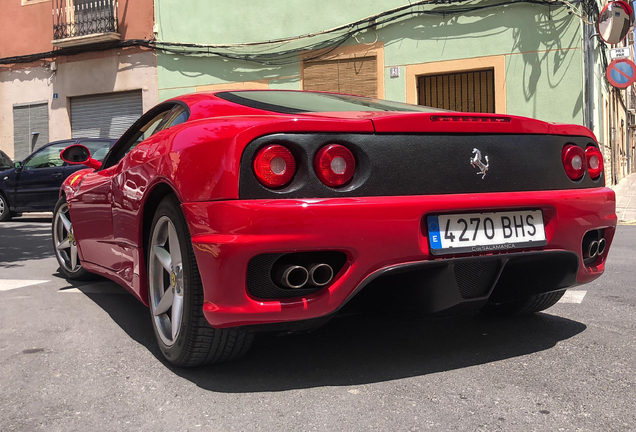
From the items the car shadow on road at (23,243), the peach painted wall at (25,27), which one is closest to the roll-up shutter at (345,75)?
the car shadow on road at (23,243)

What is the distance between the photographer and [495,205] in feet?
8.63

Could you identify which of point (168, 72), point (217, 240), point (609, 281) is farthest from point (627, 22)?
point (217, 240)

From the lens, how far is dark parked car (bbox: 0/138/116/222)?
11.7 m

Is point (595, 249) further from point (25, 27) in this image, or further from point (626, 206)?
point (25, 27)

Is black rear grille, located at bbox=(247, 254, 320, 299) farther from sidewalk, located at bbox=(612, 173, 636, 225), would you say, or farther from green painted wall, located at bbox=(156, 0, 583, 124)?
green painted wall, located at bbox=(156, 0, 583, 124)

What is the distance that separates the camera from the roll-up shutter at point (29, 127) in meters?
18.3

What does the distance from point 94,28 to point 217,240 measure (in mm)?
16370

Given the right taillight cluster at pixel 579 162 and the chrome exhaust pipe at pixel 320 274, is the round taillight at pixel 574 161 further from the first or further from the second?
the chrome exhaust pipe at pixel 320 274

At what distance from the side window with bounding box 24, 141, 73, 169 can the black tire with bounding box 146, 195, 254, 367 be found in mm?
9603

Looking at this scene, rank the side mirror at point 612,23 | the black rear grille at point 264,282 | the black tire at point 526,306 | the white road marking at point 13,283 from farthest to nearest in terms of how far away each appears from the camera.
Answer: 1. the side mirror at point 612,23
2. the white road marking at point 13,283
3. the black tire at point 526,306
4. the black rear grille at point 264,282

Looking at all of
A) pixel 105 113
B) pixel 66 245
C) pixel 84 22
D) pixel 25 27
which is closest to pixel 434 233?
pixel 66 245

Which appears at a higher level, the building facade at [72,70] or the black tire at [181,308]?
the building facade at [72,70]

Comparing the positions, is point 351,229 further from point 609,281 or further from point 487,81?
point 487,81

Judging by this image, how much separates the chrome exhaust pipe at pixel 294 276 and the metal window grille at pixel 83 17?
15.9 meters
